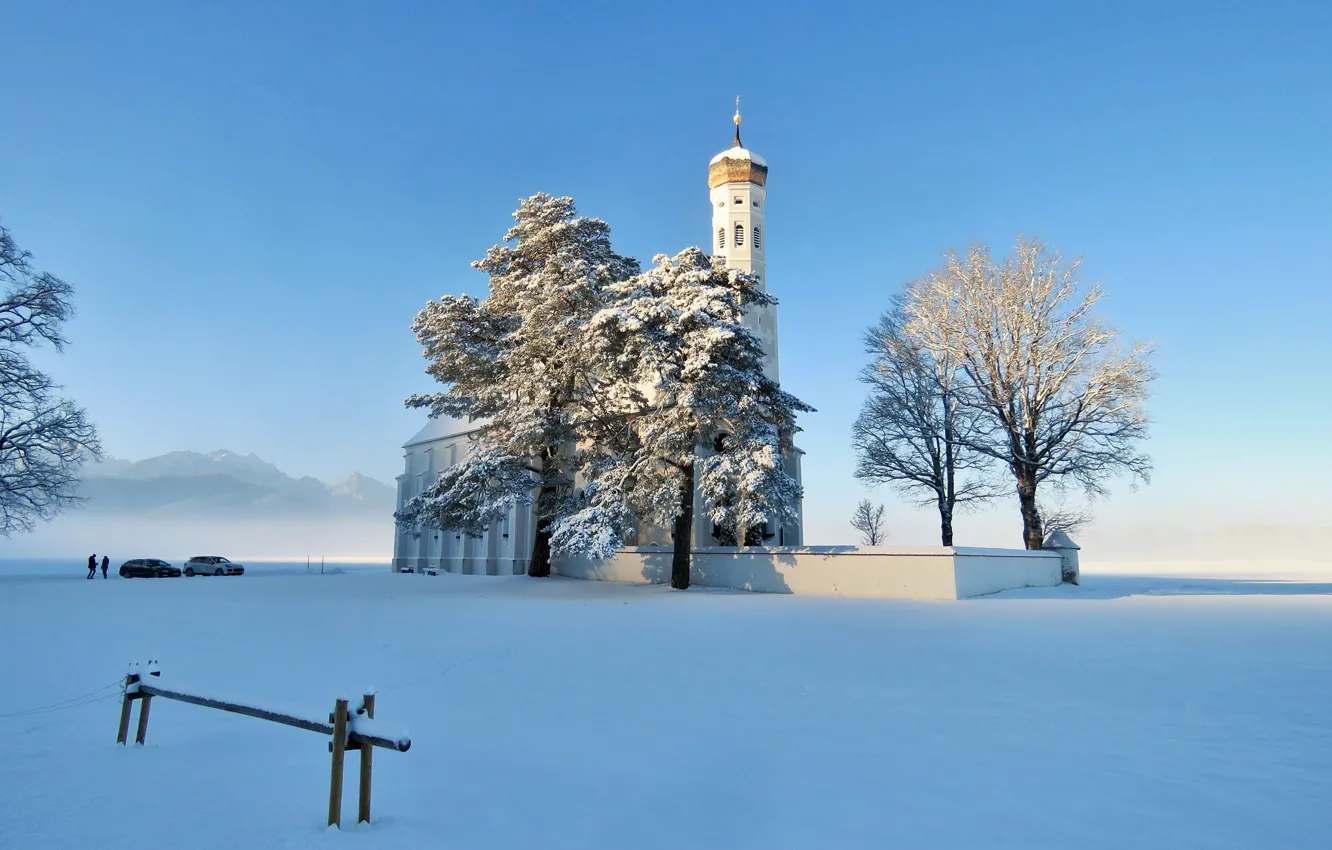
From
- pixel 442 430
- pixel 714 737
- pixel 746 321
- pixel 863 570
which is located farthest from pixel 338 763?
pixel 442 430

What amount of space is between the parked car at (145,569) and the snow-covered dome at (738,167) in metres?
39.0

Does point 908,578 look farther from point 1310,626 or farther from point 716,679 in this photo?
point 716,679

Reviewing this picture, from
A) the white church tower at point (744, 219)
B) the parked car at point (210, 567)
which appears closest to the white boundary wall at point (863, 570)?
the white church tower at point (744, 219)

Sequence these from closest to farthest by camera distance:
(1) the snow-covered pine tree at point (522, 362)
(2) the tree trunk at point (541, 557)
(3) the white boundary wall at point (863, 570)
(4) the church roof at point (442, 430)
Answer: (3) the white boundary wall at point (863, 570)
(1) the snow-covered pine tree at point (522, 362)
(2) the tree trunk at point (541, 557)
(4) the church roof at point (442, 430)

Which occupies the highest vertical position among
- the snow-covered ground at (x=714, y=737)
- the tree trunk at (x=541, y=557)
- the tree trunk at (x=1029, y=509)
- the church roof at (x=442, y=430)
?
the church roof at (x=442, y=430)

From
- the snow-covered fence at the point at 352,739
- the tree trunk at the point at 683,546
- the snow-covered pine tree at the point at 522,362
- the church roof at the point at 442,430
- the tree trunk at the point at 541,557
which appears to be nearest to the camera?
the snow-covered fence at the point at 352,739

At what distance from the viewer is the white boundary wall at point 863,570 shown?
74.8 ft

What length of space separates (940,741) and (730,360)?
62.9ft

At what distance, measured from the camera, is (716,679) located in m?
11.0

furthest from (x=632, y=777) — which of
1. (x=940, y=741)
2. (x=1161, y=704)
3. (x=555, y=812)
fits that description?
(x=1161, y=704)

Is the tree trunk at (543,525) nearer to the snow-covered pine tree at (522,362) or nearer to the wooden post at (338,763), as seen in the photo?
the snow-covered pine tree at (522,362)

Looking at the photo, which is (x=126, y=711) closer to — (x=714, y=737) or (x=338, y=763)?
(x=338, y=763)

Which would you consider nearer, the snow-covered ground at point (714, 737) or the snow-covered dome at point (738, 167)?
the snow-covered ground at point (714, 737)

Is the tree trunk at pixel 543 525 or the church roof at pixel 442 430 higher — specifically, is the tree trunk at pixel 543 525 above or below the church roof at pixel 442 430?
below
